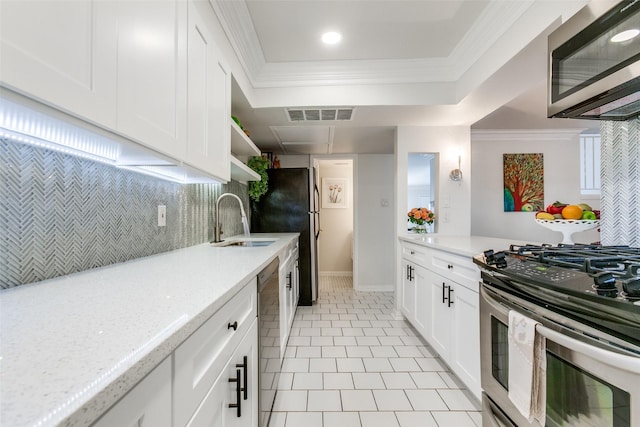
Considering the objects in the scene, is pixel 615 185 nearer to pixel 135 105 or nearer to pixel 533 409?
pixel 533 409

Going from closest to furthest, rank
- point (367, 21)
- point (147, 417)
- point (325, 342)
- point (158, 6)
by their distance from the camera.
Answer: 1. point (147, 417)
2. point (158, 6)
3. point (367, 21)
4. point (325, 342)

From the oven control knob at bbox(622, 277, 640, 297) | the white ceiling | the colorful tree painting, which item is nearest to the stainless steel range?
the oven control knob at bbox(622, 277, 640, 297)

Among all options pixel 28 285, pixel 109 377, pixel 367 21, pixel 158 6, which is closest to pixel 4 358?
pixel 109 377

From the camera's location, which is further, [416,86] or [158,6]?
[416,86]

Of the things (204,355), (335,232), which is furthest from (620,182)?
(335,232)

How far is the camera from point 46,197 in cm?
92

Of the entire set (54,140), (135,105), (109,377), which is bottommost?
(109,377)

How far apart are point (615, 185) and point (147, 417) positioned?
1.99m

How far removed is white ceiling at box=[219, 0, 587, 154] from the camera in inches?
70.7

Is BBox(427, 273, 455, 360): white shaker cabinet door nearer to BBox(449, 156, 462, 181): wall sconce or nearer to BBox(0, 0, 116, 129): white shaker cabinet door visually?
BBox(449, 156, 462, 181): wall sconce

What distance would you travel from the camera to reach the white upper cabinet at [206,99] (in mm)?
1329

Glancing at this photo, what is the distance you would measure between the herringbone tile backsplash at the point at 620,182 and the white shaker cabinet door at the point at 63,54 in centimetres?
209

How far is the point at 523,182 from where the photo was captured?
13.6ft

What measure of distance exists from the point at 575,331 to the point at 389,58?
237 centimetres
